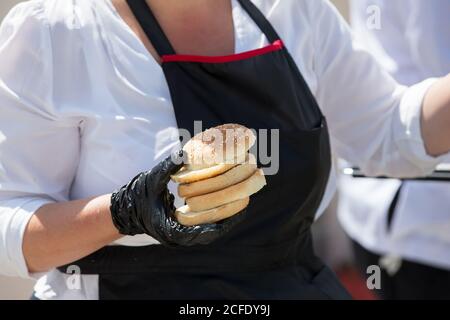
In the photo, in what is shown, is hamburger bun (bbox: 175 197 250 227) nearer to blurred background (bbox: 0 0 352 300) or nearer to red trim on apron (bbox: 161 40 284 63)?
red trim on apron (bbox: 161 40 284 63)

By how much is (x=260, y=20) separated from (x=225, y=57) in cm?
13

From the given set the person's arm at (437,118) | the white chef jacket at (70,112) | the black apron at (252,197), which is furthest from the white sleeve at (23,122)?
the person's arm at (437,118)

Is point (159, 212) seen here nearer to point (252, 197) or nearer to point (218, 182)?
point (218, 182)

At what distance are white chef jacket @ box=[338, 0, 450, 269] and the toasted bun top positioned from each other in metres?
0.97

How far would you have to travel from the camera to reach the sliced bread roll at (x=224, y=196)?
116 centimetres

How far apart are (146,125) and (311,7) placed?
0.45 m

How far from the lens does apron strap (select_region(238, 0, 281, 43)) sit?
150cm

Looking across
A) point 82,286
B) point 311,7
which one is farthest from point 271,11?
point 82,286

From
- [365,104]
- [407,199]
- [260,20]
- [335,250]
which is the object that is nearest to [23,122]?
[260,20]

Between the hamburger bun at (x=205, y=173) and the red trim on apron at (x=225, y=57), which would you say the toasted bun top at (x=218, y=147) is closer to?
the hamburger bun at (x=205, y=173)

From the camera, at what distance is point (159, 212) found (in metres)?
1.20

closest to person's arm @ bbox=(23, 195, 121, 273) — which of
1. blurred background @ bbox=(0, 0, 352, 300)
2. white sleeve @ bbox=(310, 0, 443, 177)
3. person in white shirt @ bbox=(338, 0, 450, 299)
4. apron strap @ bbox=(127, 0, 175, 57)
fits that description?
apron strap @ bbox=(127, 0, 175, 57)

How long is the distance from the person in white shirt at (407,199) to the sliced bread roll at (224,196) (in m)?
0.99

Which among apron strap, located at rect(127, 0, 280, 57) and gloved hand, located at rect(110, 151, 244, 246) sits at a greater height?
apron strap, located at rect(127, 0, 280, 57)
